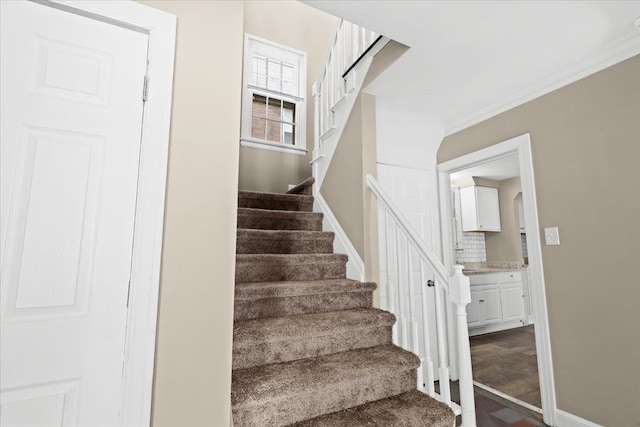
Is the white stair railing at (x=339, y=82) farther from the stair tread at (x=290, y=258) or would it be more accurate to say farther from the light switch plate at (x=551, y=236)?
the light switch plate at (x=551, y=236)

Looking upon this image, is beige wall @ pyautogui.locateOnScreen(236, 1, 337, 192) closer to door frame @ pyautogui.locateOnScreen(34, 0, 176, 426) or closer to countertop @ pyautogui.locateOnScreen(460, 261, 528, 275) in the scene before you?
door frame @ pyautogui.locateOnScreen(34, 0, 176, 426)

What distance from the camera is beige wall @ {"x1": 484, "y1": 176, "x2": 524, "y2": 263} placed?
5.22 meters

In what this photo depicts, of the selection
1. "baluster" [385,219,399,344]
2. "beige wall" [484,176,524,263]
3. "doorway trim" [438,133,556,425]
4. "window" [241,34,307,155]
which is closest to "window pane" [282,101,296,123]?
"window" [241,34,307,155]

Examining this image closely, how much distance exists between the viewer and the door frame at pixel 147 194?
39.6 inches

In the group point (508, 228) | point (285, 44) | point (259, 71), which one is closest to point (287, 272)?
point (259, 71)

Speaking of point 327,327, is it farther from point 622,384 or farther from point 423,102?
point 423,102

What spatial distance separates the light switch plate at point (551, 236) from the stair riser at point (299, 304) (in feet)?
4.52

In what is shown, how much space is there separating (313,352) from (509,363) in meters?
2.68

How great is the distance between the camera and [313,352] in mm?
1707

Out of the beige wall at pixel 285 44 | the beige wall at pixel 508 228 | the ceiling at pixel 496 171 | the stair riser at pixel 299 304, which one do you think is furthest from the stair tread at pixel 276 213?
the beige wall at pixel 508 228

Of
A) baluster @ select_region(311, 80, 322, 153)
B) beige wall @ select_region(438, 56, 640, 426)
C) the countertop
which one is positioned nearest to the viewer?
beige wall @ select_region(438, 56, 640, 426)

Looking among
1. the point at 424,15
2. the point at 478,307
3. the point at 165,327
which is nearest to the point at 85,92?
the point at 165,327

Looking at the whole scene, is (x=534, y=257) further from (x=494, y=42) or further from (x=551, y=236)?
(x=494, y=42)

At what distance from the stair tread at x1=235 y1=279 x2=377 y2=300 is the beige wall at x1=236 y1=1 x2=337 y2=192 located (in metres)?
1.96
